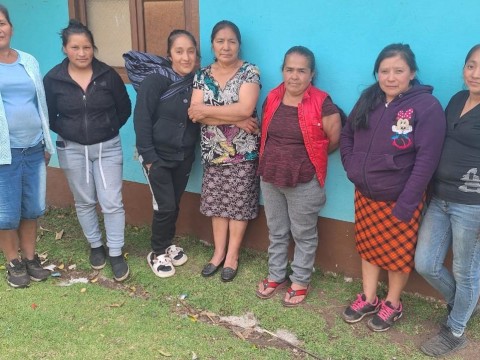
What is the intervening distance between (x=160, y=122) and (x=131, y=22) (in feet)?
4.14

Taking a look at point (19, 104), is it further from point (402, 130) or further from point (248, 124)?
point (402, 130)

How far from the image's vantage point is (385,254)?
2.94 m

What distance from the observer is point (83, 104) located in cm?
341

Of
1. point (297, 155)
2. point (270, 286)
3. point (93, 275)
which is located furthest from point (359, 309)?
point (93, 275)

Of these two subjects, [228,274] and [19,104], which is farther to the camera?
[228,274]

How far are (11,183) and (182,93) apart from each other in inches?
53.6

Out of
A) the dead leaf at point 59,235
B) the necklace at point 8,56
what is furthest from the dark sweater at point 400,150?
the dead leaf at point 59,235

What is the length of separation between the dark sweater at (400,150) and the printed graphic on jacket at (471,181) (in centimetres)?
17

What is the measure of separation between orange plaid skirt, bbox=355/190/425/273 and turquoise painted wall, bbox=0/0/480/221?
475mm

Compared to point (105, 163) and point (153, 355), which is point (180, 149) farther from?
point (153, 355)

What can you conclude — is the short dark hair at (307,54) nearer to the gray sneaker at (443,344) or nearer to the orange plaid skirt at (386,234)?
the orange plaid skirt at (386,234)

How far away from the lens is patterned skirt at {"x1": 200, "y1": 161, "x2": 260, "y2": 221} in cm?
354

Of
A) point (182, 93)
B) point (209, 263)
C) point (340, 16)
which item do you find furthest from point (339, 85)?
point (209, 263)

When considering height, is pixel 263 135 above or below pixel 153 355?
above
